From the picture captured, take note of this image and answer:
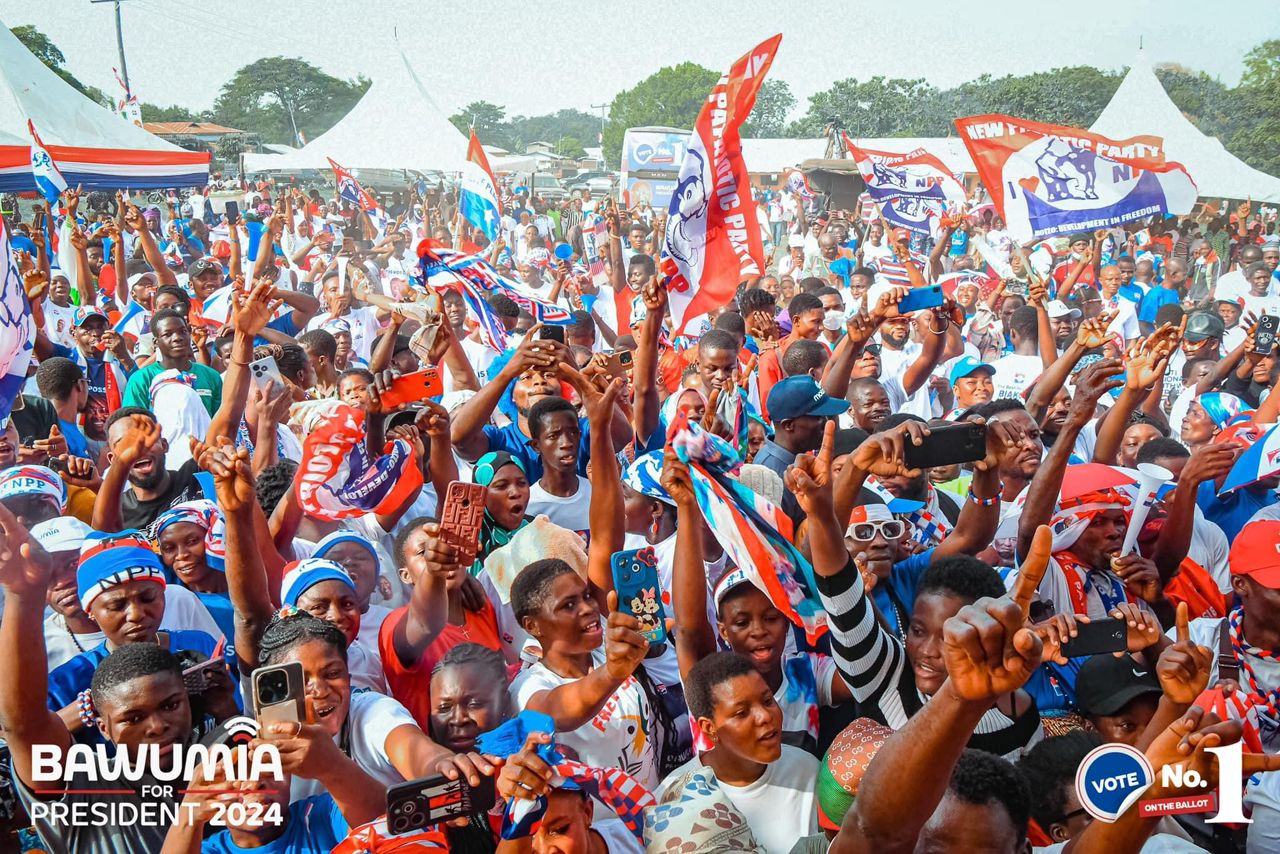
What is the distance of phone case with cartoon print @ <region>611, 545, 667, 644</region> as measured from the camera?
316cm

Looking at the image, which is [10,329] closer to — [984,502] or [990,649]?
[990,649]

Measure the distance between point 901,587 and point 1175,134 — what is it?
19.7 metres

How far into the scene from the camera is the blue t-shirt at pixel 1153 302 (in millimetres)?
10146

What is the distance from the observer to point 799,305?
746 cm

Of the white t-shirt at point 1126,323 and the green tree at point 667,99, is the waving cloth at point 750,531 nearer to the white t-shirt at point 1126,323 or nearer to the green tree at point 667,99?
the white t-shirt at point 1126,323

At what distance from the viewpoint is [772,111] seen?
77062 millimetres

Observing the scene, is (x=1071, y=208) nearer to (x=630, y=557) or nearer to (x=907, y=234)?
(x=907, y=234)

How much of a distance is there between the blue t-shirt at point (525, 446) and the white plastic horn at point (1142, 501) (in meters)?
2.32

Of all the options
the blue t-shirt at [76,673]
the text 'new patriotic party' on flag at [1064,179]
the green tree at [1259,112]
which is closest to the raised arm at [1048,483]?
the blue t-shirt at [76,673]

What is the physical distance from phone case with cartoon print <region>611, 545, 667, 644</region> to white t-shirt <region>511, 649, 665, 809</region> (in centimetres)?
20

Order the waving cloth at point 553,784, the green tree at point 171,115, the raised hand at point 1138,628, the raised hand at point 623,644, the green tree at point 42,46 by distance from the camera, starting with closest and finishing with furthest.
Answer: the waving cloth at point 553,784
the raised hand at point 623,644
the raised hand at point 1138,628
the green tree at point 42,46
the green tree at point 171,115

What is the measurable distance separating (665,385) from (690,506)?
390 centimetres

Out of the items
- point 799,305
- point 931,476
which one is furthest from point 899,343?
point 931,476

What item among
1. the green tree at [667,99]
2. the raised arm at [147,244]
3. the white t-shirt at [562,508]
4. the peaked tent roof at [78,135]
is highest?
the green tree at [667,99]
